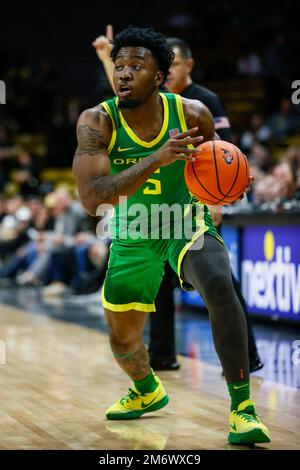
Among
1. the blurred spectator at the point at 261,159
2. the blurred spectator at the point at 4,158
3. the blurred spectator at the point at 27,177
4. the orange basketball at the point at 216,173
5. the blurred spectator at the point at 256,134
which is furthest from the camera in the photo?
the blurred spectator at the point at 4,158

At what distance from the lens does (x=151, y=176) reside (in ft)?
14.1

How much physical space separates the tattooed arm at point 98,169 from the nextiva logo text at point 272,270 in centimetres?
388

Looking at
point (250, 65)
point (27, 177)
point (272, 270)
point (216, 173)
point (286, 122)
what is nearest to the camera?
point (216, 173)

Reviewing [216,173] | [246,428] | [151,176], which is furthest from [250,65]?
[246,428]

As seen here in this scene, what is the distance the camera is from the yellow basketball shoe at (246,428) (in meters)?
3.78

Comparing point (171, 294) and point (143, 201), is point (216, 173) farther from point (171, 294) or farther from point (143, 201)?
point (171, 294)

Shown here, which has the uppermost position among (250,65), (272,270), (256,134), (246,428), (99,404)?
(250,65)

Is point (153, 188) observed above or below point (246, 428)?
above

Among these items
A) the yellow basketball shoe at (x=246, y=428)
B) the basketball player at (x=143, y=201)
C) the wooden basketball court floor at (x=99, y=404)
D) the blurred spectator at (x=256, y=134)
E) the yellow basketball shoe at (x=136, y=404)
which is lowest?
the wooden basketball court floor at (x=99, y=404)

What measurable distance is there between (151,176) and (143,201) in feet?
0.42

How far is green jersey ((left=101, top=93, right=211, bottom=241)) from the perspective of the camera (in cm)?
423

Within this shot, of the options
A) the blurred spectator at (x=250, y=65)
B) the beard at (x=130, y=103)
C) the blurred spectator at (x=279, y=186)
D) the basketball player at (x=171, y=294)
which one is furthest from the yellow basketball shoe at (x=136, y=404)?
the blurred spectator at (x=250, y=65)

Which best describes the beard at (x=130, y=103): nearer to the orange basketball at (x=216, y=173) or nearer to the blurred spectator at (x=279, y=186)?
the orange basketball at (x=216, y=173)
